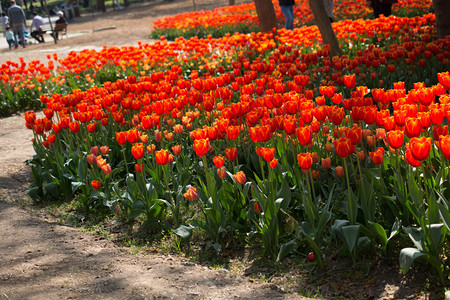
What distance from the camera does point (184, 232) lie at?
3.92 m

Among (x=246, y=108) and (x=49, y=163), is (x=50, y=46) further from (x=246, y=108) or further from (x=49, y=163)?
(x=246, y=108)

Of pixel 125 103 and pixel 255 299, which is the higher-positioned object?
pixel 125 103

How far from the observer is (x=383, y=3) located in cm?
1285

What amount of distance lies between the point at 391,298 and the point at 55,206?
3365mm

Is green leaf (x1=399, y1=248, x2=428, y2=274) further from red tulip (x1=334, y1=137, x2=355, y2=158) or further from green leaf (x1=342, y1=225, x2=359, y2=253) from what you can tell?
red tulip (x1=334, y1=137, x2=355, y2=158)

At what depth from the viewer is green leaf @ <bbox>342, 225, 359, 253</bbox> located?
3182 millimetres

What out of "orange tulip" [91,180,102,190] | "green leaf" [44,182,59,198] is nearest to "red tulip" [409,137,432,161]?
"orange tulip" [91,180,102,190]

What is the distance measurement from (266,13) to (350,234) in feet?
34.6

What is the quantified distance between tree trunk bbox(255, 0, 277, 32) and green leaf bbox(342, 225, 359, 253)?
1051 centimetres

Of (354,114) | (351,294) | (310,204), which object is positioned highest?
(354,114)

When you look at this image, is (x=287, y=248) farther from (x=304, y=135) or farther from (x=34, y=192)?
(x=34, y=192)

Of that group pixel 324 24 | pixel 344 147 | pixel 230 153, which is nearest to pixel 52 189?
pixel 230 153

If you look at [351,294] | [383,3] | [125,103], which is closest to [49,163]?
[125,103]

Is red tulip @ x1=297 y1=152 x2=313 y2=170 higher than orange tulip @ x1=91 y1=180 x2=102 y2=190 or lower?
higher
